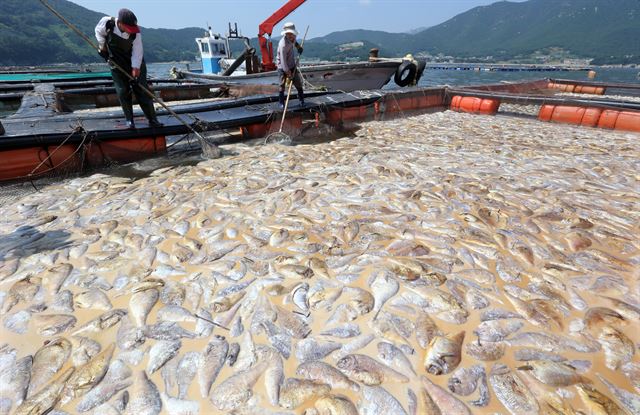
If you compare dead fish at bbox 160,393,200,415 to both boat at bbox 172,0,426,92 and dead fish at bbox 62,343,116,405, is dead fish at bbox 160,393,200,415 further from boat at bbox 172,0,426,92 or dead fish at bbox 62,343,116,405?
boat at bbox 172,0,426,92

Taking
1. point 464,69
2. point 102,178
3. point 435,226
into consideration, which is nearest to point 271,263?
point 435,226

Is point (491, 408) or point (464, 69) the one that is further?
point (464, 69)

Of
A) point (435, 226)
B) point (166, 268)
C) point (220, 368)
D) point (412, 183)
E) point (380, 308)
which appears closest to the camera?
point (220, 368)

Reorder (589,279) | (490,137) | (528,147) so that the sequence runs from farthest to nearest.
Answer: (490,137), (528,147), (589,279)

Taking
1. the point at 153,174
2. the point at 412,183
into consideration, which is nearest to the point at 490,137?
the point at 412,183

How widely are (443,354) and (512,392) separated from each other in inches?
18.6

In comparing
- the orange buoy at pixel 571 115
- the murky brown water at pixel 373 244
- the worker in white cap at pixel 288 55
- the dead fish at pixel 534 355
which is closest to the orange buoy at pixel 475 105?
the orange buoy at pixel 571 115

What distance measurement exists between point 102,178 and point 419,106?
12667mm

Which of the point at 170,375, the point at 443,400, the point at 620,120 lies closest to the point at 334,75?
the point at 620,120

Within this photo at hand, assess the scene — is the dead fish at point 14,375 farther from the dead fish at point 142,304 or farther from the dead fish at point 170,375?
the dead fish at point 170,375

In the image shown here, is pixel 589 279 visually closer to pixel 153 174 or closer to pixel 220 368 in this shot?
pixel 220 368

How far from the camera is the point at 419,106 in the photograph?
569 inches

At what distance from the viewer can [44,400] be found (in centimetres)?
215

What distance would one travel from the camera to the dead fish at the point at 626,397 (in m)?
2.06
